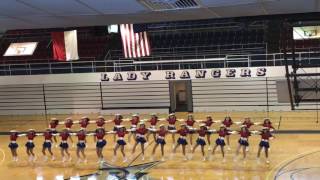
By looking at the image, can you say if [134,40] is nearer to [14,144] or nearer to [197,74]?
[197,74]

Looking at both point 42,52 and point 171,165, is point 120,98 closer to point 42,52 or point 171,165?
point 42,52

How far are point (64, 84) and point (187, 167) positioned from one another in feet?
44.3

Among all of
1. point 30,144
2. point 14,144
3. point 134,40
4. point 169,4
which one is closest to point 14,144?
point 14,144

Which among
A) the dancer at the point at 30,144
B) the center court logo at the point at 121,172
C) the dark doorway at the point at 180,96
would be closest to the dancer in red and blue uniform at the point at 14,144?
the dancer at the point at 30,144

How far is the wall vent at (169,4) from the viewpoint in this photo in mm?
2652

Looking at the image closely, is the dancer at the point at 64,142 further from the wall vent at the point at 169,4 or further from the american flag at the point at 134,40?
the wall vent at the point at 169,4

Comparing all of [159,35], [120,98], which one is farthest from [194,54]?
[120,98]

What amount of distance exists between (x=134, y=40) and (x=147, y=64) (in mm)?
3589

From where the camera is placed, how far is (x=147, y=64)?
24.2 m

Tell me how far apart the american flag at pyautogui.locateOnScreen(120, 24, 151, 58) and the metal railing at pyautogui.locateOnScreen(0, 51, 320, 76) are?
1117 millimetres

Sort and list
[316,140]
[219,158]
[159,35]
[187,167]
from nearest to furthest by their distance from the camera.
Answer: [187,167] < [219,158] < [316,140] < [159,35]

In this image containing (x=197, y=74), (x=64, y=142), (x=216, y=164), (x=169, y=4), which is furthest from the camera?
(x=197, y=74)

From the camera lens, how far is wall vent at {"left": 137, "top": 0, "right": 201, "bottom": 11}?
2652 millimetres

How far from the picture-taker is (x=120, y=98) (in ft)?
80.9
